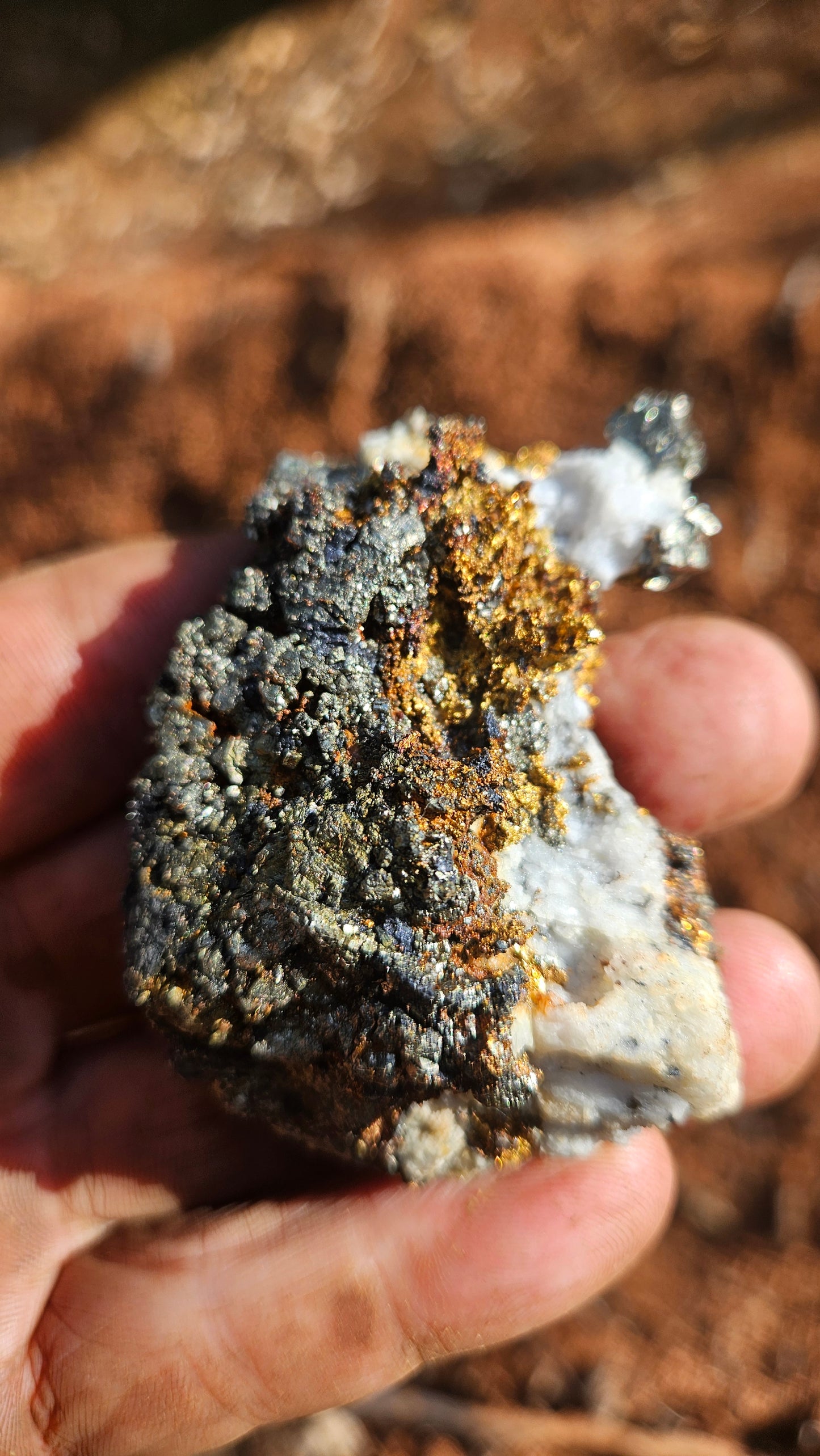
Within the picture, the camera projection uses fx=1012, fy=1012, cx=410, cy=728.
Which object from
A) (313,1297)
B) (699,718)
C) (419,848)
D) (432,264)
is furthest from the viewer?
(432,264)

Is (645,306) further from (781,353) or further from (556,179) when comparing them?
(556,179)

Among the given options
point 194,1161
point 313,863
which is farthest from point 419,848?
point 194,1161

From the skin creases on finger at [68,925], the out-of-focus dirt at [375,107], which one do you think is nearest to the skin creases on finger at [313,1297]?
the skin creases on finger at [68,925]

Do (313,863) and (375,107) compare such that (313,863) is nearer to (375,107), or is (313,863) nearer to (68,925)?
A: (68,925)

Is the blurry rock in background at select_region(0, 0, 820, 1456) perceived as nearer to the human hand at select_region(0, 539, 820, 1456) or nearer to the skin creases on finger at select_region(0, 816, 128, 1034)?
the human hand at select_region(0, 539, 820, 1456)

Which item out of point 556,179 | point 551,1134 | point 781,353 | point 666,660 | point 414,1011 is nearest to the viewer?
point 414,1011

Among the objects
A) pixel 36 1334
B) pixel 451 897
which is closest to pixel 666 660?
pixel 451 897
